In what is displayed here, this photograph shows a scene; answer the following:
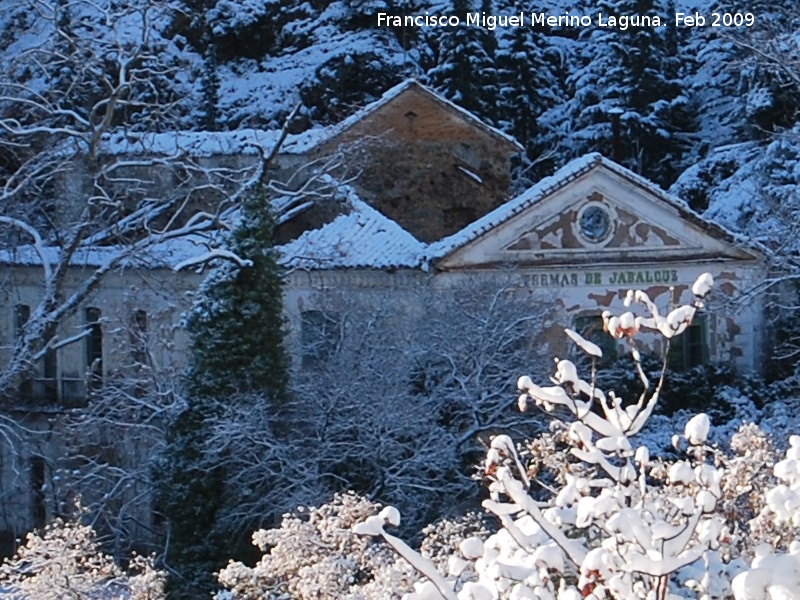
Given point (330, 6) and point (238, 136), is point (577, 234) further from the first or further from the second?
point (330, 6)

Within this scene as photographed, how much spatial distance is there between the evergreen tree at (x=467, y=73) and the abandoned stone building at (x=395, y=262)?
27.0 feet

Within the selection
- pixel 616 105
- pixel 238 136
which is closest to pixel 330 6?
pixel 616 105

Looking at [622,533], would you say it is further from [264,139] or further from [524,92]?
[524,92]

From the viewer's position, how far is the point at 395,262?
1977 cm

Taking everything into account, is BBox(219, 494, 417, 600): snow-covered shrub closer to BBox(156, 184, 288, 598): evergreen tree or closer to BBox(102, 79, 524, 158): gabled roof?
BBox(156, 184, 288, 598): evergreen tree

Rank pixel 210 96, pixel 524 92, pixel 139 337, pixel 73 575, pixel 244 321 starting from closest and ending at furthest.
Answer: pixel 73 575
pixel 244 321
pixel 139 337
pixel 524 92
pixel 210 96

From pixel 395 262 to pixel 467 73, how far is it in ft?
45.3

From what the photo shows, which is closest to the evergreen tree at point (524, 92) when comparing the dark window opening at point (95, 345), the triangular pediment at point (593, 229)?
the triangular pediment at point (593, 229)

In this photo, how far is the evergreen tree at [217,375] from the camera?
16781mm

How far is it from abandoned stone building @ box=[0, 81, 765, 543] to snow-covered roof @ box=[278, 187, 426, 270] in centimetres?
3

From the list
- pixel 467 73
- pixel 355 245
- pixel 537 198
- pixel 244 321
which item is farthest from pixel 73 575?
pixel 467 73

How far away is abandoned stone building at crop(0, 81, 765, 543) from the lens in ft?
65.2

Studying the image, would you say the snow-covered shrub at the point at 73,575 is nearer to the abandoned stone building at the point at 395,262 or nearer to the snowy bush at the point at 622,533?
the snowy bush at the point at 622,533

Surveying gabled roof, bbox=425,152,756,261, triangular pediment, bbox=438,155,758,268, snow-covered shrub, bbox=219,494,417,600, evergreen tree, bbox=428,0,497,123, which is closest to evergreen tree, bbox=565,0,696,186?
evergreen tree, bbox=428,0,497,123
